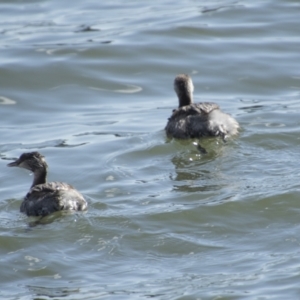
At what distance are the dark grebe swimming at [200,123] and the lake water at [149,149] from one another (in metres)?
0.17

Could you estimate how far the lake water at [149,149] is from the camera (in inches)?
366

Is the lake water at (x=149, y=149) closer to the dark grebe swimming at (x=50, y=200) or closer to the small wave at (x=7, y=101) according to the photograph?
the small wave at (x=7, y=101)

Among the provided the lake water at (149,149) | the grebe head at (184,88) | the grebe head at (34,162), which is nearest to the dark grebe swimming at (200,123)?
the lake water at (149,149)

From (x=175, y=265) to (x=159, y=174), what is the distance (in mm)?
3196

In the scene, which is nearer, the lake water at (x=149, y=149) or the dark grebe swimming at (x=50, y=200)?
the lake water at (x=149, y=149)

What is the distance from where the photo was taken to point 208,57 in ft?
63.8

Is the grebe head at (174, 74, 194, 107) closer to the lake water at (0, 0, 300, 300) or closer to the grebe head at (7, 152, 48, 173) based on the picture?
the lake water at (0, 0, 300, 300)

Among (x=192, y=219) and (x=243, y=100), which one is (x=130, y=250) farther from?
(x=243, y=100)

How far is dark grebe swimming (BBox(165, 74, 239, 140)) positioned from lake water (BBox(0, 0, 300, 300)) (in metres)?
0.17

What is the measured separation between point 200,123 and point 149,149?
814mm

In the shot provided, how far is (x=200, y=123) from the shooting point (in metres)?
13.8

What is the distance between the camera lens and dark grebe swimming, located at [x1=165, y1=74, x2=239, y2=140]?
1364cm

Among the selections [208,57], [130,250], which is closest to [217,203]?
[130,250]

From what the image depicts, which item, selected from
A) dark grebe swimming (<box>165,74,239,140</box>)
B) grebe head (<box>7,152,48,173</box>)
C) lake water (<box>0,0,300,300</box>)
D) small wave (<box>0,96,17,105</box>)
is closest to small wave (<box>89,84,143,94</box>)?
lake water (<box>0,0,300,300</box>)
